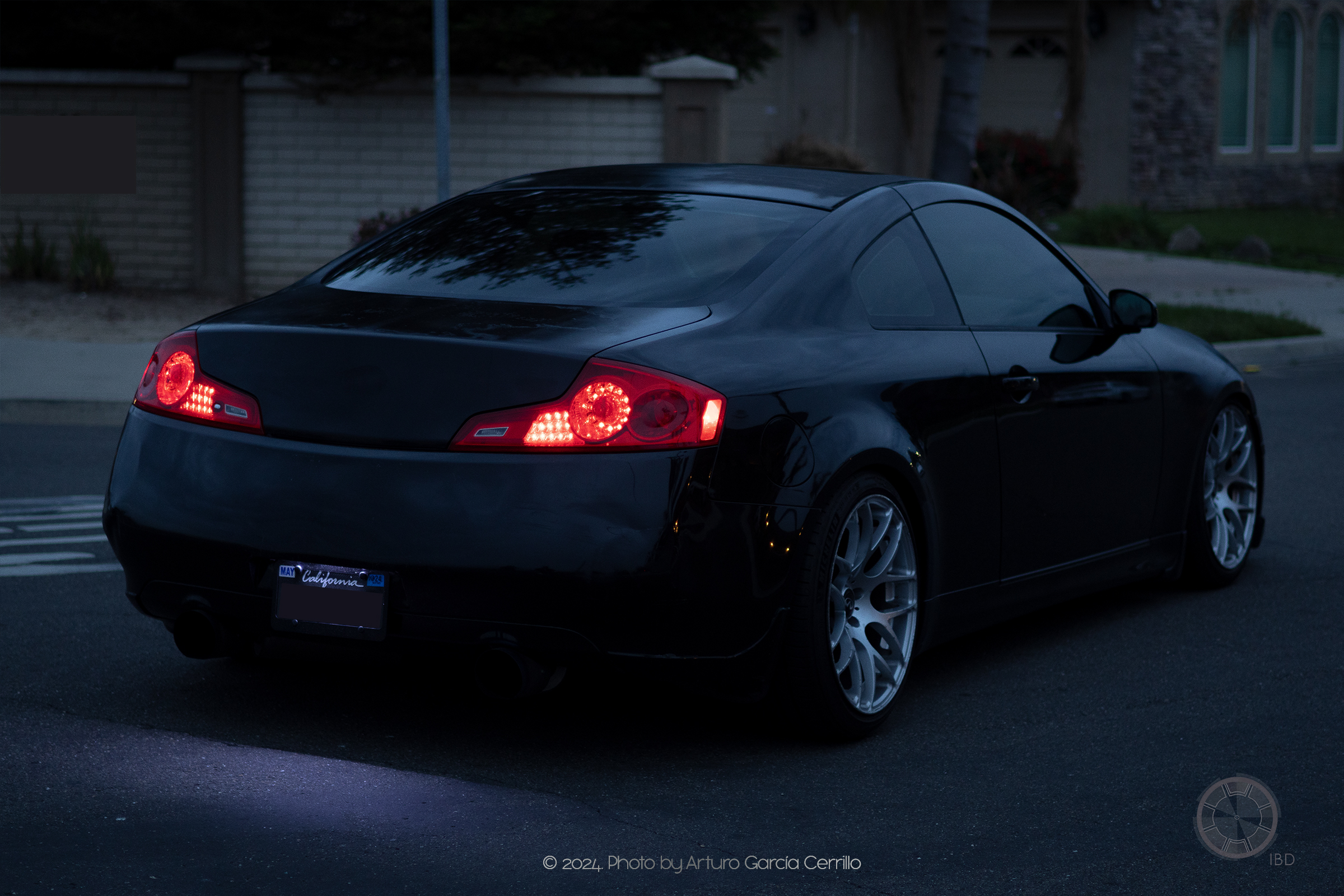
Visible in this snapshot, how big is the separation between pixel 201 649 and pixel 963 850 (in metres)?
1.89

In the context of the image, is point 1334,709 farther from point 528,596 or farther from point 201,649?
point 201,649

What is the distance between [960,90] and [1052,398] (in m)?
11.8

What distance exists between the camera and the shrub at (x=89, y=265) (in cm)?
1678

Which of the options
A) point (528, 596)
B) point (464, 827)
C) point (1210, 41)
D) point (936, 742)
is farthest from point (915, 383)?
point (1210, 41)

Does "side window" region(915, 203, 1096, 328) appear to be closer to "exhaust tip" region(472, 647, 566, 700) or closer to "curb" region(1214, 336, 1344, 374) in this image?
"exhaust tip" region(472, 647, 566, 700)

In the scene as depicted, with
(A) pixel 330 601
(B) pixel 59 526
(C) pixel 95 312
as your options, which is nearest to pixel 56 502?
(B) pixel 59 526

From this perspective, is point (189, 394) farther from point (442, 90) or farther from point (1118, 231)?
point (1118, 231)

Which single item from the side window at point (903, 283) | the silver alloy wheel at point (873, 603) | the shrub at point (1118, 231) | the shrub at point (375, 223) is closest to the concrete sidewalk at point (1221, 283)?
the shrub at point (1118, 231)

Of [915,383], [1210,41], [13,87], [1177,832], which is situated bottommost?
[1177,832]

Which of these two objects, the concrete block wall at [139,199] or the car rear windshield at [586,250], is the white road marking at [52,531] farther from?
the concrete block wall at [139,199]

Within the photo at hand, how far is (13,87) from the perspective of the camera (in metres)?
16.9

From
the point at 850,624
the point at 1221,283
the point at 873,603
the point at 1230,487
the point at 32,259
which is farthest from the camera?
the point at 1221,283

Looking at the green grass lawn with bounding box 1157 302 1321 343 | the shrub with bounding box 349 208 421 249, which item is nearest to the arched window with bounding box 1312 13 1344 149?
the green grass lawn with bounding box 1157 302 1321 343

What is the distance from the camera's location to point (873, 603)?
14.9 ft
